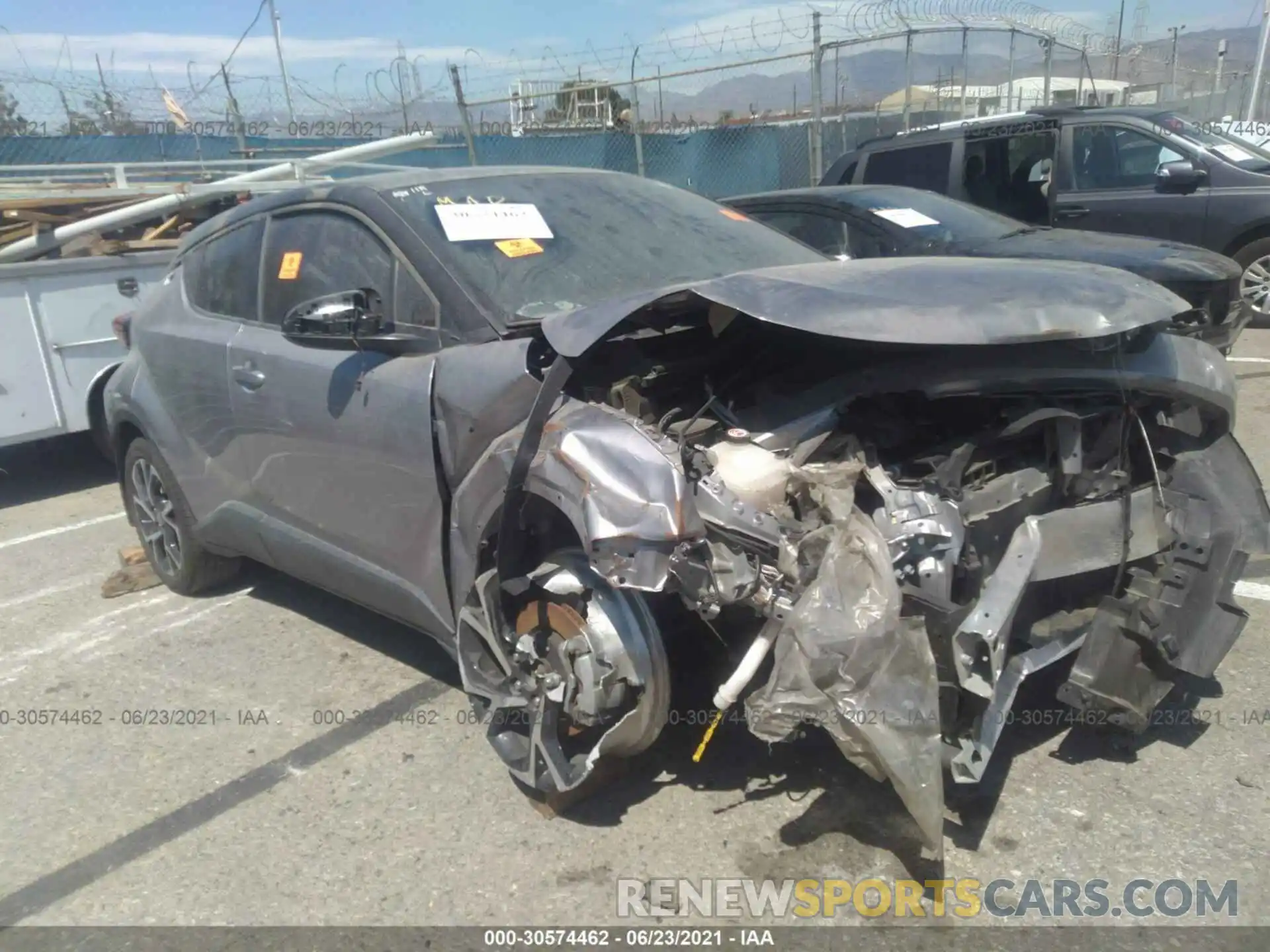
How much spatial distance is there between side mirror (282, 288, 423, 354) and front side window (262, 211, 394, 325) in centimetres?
11

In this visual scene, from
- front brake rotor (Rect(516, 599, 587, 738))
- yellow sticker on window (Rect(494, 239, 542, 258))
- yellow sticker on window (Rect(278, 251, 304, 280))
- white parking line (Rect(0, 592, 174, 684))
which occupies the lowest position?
white parking line (Rect(0, 592, 174, 684))

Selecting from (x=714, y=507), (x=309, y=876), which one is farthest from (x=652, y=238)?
(x=309, y=876)

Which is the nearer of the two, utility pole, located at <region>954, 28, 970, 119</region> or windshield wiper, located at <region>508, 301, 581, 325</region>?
windshield wiper, located at <region>508, 301, 581, 325</region>

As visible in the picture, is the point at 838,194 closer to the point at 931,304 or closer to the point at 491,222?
the point at 491,222

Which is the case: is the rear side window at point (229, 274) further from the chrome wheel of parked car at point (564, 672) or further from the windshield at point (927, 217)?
the windshield at point (927, 217)

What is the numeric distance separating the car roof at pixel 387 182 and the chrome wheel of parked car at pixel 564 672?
1.54 meters

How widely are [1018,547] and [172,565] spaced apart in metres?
3.93

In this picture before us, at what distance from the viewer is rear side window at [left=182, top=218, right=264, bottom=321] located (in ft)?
14.0

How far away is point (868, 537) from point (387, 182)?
2.19m

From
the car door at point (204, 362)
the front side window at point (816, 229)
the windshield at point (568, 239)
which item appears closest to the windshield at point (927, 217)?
the front side window at point (816, 229)

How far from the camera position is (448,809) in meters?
3.24

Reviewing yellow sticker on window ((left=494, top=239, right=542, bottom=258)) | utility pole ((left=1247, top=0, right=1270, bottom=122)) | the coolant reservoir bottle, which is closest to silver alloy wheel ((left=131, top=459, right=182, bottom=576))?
yellow sticker on window ((left=494, top=239, right=542, bottom=258))

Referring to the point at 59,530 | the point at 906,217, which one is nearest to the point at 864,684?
the point at 906,217

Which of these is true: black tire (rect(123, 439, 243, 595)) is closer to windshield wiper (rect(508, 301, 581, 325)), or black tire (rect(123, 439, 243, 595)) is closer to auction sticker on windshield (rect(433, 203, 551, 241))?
auction sticker on windshield (rect(433, 203, 551, 241))
